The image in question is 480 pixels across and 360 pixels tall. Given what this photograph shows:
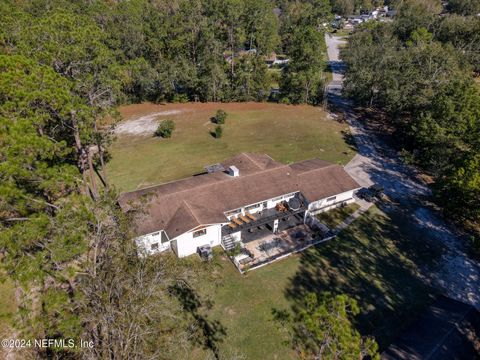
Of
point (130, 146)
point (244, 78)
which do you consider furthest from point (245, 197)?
point (244, 78)

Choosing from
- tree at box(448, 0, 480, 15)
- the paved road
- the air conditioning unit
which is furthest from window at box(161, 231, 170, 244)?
tree at box(448, 0, 480, 15)

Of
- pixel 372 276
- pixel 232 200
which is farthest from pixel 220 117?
pixel 372 276

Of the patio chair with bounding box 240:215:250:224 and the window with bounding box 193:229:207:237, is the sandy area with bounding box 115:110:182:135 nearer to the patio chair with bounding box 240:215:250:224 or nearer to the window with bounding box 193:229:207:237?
the patio chair with bounding box 240:215:250:224

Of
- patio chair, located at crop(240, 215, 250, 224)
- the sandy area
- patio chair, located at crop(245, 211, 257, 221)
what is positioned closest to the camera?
patio chair, located at crop(240, 215, 250, 224)

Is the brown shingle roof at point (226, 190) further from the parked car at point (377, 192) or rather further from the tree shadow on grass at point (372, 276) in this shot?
the tree shadow on grass at point (372, 276)

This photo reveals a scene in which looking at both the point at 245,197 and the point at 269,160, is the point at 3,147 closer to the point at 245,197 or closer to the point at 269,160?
the point at 245,197

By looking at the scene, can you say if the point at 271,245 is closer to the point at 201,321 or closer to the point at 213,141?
the point at 201,321

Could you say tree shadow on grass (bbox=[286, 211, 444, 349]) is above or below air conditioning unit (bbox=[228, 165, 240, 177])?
below
